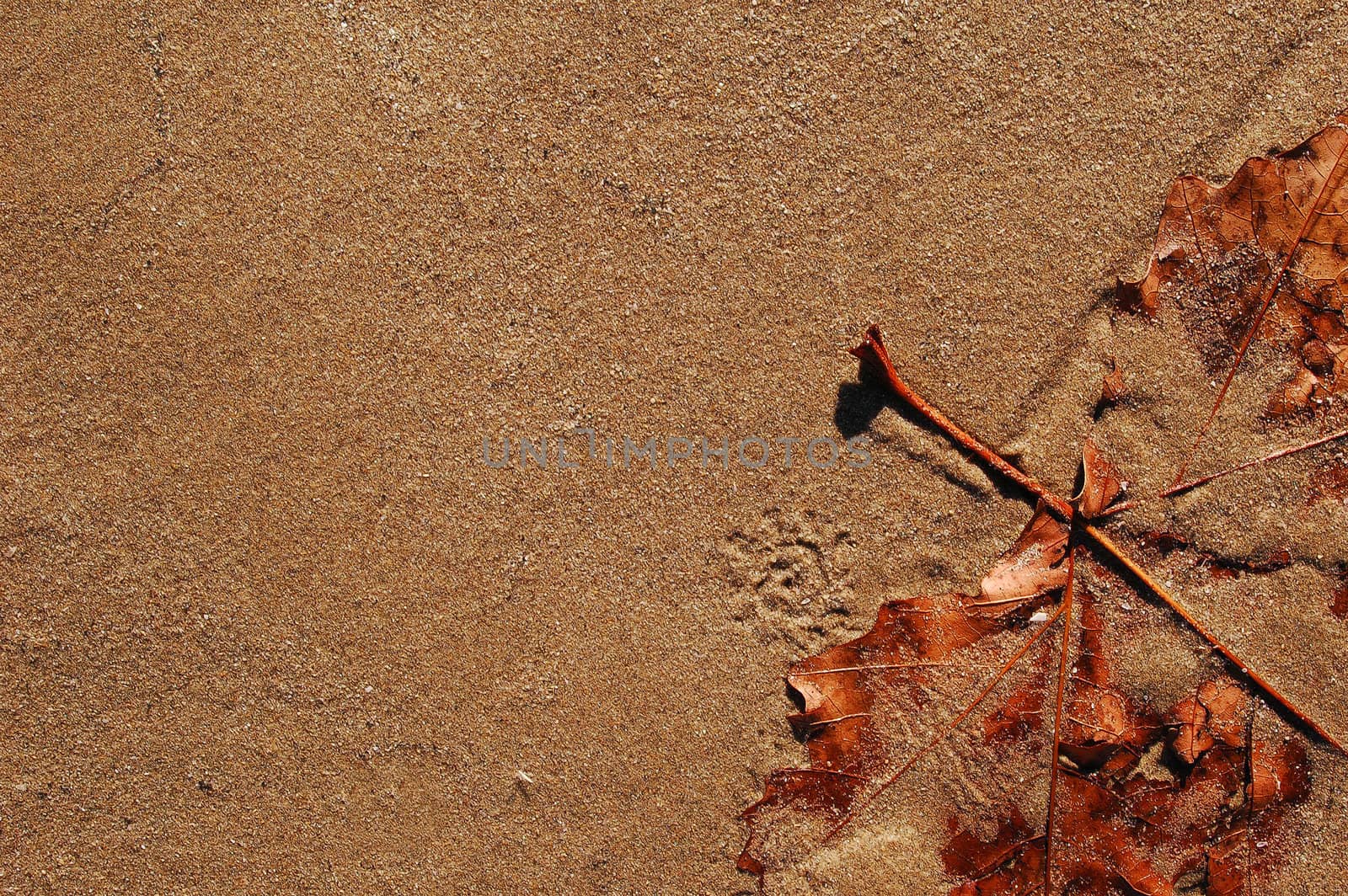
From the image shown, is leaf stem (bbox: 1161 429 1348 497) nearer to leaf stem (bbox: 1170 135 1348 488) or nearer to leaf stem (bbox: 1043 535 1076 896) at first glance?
leaf stem (bbox: 1170 135 1348 488)

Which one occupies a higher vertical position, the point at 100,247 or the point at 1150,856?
the point at 100,247

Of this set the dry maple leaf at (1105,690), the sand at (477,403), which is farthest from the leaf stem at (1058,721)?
the sand at (477,403)

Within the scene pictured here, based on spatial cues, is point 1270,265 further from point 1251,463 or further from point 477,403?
Result: point 477,403

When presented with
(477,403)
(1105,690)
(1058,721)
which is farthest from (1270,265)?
(477,403)

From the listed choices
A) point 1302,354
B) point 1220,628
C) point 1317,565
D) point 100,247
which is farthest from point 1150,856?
point 100,247

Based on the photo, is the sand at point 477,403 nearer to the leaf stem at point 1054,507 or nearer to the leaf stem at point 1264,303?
the leaf stem at point 1054,507

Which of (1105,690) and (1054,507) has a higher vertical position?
(1054,507)

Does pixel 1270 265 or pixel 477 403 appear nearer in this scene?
pixel 1270 265

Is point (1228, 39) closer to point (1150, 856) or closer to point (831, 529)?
point (831, 529)
